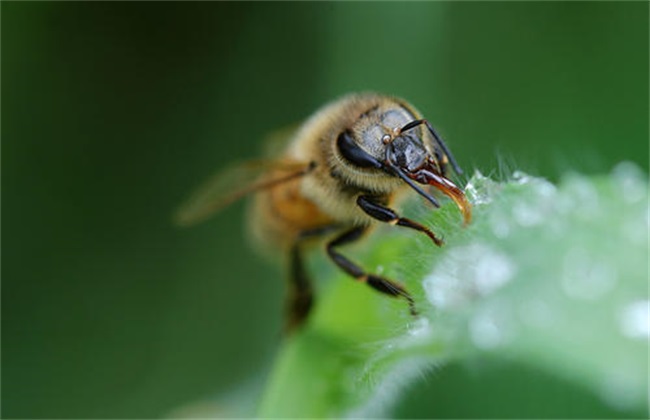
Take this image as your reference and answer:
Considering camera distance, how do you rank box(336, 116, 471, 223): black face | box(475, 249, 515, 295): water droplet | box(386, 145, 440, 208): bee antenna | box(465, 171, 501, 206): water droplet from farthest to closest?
box(336, 116, 471, 223): black face
box(386, 145, 440, 208): bee antenna
box(465, 171, 501, 206): water droplet
box(475, 249, 515, 295): water droplet

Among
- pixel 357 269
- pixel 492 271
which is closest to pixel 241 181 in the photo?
pixel 357 269

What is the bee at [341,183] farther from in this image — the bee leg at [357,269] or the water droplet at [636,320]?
the water droplet at [636,320]

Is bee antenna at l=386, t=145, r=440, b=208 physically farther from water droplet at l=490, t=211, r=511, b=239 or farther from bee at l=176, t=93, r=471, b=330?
water droplet at l=490, t=211, r=511, b=239

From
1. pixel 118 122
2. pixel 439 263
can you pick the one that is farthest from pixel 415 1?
pixel 439 263

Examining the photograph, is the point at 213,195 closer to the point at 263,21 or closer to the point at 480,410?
the point at 480,410

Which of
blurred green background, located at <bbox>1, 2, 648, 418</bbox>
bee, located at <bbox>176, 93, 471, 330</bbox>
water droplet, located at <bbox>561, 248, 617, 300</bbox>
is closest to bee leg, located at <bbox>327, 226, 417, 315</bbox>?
bee, located at <bbox>176, 93, 471, 330</bbox>

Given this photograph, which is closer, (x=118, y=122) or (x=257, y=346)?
(x=257, y=346)
